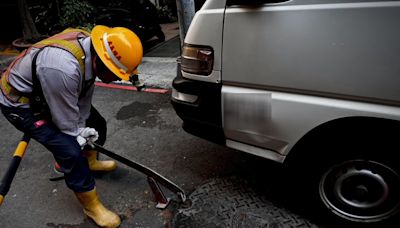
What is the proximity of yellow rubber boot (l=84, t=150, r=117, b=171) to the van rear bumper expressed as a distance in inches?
38.8

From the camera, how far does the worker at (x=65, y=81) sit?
5.96ft

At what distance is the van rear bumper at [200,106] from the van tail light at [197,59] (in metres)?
0.09

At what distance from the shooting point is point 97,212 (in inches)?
89.4

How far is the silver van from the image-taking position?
1.52 meters

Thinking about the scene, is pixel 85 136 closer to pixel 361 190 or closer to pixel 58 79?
pixel 58 79

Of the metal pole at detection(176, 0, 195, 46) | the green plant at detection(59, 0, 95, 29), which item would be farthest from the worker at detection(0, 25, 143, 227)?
the green plant at detection(59, 0, 95, 29)

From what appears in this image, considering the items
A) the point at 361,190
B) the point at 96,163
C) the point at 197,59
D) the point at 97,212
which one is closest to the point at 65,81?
the point at 197,59

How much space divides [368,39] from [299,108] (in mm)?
501

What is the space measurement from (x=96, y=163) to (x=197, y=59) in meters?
1.50

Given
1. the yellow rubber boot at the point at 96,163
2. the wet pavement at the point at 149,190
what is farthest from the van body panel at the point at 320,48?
the yellow rubber boot at the point at 96,163

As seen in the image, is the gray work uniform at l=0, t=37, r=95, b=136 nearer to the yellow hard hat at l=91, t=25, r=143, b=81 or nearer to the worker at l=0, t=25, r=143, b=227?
the worker at l=0, t=25, r=143, b=227

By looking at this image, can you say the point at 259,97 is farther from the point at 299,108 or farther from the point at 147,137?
the point at 147,137

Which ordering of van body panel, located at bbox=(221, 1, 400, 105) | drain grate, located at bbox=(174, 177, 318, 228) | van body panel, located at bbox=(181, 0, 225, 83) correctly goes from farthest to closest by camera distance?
drain grate, located at bbox=(174, 177, 318, 228) < van body panel, located at bbox=(181, 0, 225, 83) < van body panel, located at bbox=(221, 1, 400, 105)

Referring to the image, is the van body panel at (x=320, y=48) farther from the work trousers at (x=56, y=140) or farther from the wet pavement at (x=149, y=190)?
the work trousers at (x=56, y=140)
